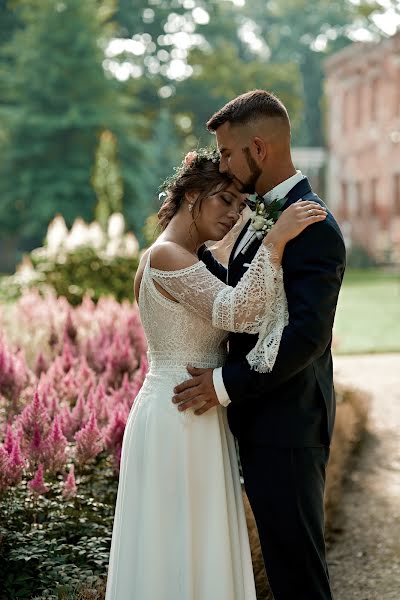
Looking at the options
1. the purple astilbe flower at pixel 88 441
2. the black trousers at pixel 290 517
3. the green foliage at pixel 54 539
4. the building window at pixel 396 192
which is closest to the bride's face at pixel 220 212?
the black trousers at pixel 290 517

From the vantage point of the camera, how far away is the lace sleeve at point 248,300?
3250 millimetres

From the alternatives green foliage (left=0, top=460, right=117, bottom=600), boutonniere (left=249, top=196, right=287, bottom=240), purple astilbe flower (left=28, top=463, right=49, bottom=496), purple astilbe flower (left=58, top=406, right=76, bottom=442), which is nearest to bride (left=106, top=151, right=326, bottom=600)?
boutonniere (left=249, top=196, right=287, bottom=240)

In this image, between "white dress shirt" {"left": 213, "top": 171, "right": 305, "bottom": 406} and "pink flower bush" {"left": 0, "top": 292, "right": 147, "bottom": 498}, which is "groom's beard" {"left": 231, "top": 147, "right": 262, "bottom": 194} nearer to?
"white dress shirt" {"left": 213, "top": 171, "right": 305, "bottom": 406}

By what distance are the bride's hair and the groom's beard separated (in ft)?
0.15

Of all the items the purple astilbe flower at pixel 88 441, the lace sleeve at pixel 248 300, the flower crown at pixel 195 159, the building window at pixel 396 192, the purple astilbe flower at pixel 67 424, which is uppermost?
the building window at pixel 396 192

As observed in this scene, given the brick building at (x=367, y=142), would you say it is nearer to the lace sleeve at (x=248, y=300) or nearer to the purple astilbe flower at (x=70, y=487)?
the purple astilbe flower at (x=70, y=487)

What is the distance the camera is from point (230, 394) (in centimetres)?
332

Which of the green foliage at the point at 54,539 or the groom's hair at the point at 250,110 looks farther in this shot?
the green foliage at the point at 54,539

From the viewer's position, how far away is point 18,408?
5145 mm

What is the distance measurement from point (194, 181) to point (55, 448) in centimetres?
142

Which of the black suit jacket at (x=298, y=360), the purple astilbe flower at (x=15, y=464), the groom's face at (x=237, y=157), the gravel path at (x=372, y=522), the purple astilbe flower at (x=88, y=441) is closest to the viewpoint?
the black suit jacket at (x=298, y=360)

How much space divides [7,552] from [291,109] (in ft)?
167

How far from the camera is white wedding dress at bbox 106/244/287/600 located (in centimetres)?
339

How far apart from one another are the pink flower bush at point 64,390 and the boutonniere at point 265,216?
1.35m
